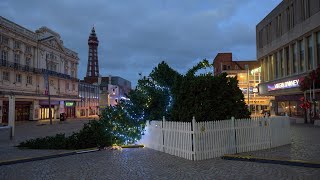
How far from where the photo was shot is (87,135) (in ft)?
52.6

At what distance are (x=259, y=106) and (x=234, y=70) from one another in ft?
40.4

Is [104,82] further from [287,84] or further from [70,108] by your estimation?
[287,84]

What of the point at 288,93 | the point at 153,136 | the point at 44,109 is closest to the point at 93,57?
the point at 44,109

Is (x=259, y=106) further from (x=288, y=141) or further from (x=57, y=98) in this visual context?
(x=288, y=141)

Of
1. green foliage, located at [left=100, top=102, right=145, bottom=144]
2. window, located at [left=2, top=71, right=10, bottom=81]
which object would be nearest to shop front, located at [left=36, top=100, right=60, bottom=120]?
window, located at [left=2, top=71, right=10, bottom=81]

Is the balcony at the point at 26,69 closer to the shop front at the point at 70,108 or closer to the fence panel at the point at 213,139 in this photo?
the shop front at the point at 70,108

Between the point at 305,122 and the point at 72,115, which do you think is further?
the point at 72,115

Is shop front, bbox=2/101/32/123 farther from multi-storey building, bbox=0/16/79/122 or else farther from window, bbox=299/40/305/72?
window, bbox=299/40/305/72

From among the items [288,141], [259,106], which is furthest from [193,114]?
[259,106]

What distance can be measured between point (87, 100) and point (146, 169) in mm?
78406

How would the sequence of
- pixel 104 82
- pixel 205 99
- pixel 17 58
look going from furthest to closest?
pixel 104 82 < pixel 17 58 < pixel 205 99

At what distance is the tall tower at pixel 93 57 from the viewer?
145 m

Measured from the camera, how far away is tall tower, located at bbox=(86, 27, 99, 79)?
144750 millimetres

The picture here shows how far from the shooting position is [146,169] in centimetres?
1028
